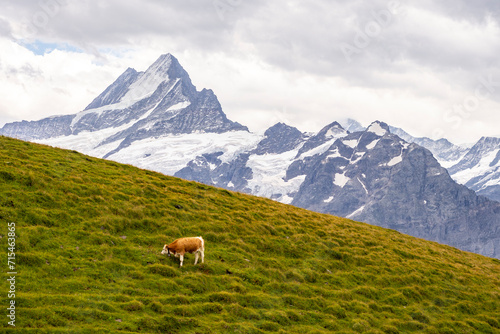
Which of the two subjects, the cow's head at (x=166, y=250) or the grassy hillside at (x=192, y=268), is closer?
the grassy hillside at (x=192, y=268)

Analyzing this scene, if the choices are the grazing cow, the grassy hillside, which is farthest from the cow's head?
the grassy hillside

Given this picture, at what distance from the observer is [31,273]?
72.4ft

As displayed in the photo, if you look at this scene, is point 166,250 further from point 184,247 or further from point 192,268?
point 192,268

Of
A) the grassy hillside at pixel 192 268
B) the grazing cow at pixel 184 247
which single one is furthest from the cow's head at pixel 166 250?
the grassy hillside at pixel 192 268

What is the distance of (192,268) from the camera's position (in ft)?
89.0

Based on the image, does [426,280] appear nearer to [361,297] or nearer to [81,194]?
[361,297]

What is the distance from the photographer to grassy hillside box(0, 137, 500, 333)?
21.8m

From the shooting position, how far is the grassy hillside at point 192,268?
71.7ft

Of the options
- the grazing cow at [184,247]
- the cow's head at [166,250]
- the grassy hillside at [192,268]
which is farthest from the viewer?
the cow's head at [166,250]

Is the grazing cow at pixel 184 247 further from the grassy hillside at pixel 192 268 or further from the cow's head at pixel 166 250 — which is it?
the grassy hillside at pixel 192 268

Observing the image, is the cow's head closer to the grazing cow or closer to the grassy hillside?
the grazing cow

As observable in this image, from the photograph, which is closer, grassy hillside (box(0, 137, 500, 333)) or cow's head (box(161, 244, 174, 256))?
grassy hillside (box(0, 137, 500, 333))

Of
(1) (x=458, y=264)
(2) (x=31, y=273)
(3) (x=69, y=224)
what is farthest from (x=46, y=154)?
(1) (x=458, y=264)

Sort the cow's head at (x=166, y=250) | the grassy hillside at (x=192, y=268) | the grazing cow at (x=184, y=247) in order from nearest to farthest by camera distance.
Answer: the grassy hillside at (x=192, y=268)
the grazing cow at (x=184, y=247)
the cow's head at (x=166, y=250)
